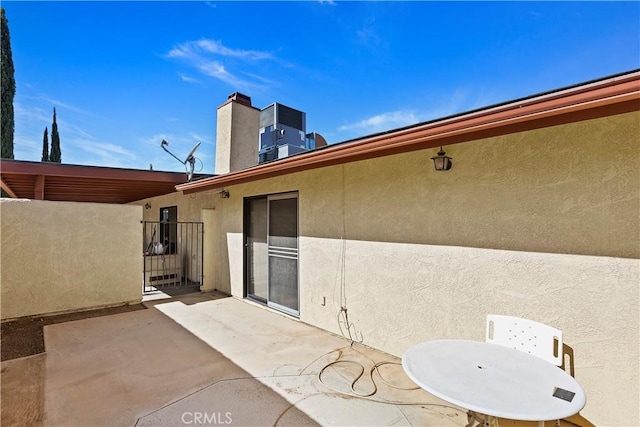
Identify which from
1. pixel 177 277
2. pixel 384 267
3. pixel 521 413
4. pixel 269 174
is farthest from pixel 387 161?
pixel 177 277

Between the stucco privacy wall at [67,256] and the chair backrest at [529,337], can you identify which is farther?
the stucco privacy wall at [67,256]

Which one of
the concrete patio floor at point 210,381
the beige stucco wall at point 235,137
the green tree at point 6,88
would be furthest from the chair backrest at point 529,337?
the green tree at point 6,88

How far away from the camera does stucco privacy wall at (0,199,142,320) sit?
5.48 meters

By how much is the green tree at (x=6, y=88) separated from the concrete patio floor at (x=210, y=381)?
49.9ft

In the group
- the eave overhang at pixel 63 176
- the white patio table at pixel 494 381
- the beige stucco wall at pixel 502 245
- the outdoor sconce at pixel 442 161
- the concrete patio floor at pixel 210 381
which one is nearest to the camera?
the white patio table at pixel 494 381

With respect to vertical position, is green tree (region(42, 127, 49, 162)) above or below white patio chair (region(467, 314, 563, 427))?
above

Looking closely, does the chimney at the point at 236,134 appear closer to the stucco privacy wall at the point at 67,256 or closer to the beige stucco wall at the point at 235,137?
the beige stucco wall at the point at 235,137

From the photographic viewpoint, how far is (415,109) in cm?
965

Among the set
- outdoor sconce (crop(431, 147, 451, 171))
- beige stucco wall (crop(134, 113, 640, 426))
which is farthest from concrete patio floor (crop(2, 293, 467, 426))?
outdoor sconce (crop(431, 147, 451, 171))

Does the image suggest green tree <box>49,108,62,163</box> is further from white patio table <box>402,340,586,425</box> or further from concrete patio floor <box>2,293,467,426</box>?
white patio table <box>402,340,586,425</box>

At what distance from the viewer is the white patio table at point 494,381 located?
160 centimetres

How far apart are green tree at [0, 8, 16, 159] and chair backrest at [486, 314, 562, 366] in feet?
63.8

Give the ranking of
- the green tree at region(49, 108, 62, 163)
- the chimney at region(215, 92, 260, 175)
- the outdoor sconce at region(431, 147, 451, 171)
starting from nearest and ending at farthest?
the outdoor sconce at region(431, 147, 451, 171) < the chimney at region(215, 92, 260, 175) < the green tree at region(49, 108, 62, 163)

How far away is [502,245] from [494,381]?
4.92 feet
